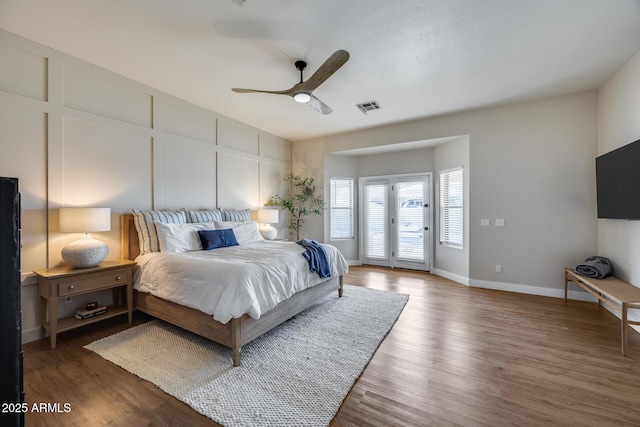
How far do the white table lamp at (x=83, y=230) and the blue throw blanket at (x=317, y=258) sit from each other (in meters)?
2.22

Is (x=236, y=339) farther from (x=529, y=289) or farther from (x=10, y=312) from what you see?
(x=529, y=289)

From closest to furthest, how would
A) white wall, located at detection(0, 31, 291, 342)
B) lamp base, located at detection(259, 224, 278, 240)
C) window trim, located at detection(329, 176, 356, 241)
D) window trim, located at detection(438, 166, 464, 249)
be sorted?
white wall, located at detection(0, 31, 291, 342), window trim, located at detection(438, 166, 464, 249), lamp base, located at detection(259, 224, 278, 240), window trim, located at detection(329, 176, 356, 241)

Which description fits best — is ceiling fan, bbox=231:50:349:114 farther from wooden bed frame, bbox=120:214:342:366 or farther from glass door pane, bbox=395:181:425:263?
glass door pane, bbox=395:181:425:263

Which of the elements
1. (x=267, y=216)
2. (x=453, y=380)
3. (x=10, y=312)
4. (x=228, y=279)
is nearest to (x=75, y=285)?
(x=228, y=279)

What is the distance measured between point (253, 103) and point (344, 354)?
148 inches

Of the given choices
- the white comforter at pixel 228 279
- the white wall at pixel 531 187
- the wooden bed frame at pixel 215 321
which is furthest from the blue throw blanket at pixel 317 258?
the white wall at pixel 531 187

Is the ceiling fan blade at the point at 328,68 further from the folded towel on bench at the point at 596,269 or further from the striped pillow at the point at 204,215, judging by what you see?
the folded towel on bench at the point at 596,269

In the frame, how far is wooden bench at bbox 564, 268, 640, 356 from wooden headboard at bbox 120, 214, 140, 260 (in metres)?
5.21

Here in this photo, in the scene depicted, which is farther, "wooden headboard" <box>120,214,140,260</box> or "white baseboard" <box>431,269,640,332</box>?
"white baseboard" <box>431,269,640,332</box>

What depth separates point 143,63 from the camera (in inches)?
118

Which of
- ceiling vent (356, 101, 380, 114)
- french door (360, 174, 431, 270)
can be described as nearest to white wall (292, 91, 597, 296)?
french door (360, 174, 431, 270)

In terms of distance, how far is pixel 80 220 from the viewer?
2.65 m

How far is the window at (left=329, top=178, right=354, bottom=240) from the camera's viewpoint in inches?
241

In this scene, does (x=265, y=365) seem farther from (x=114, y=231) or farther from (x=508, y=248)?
(x=508, y=248)
